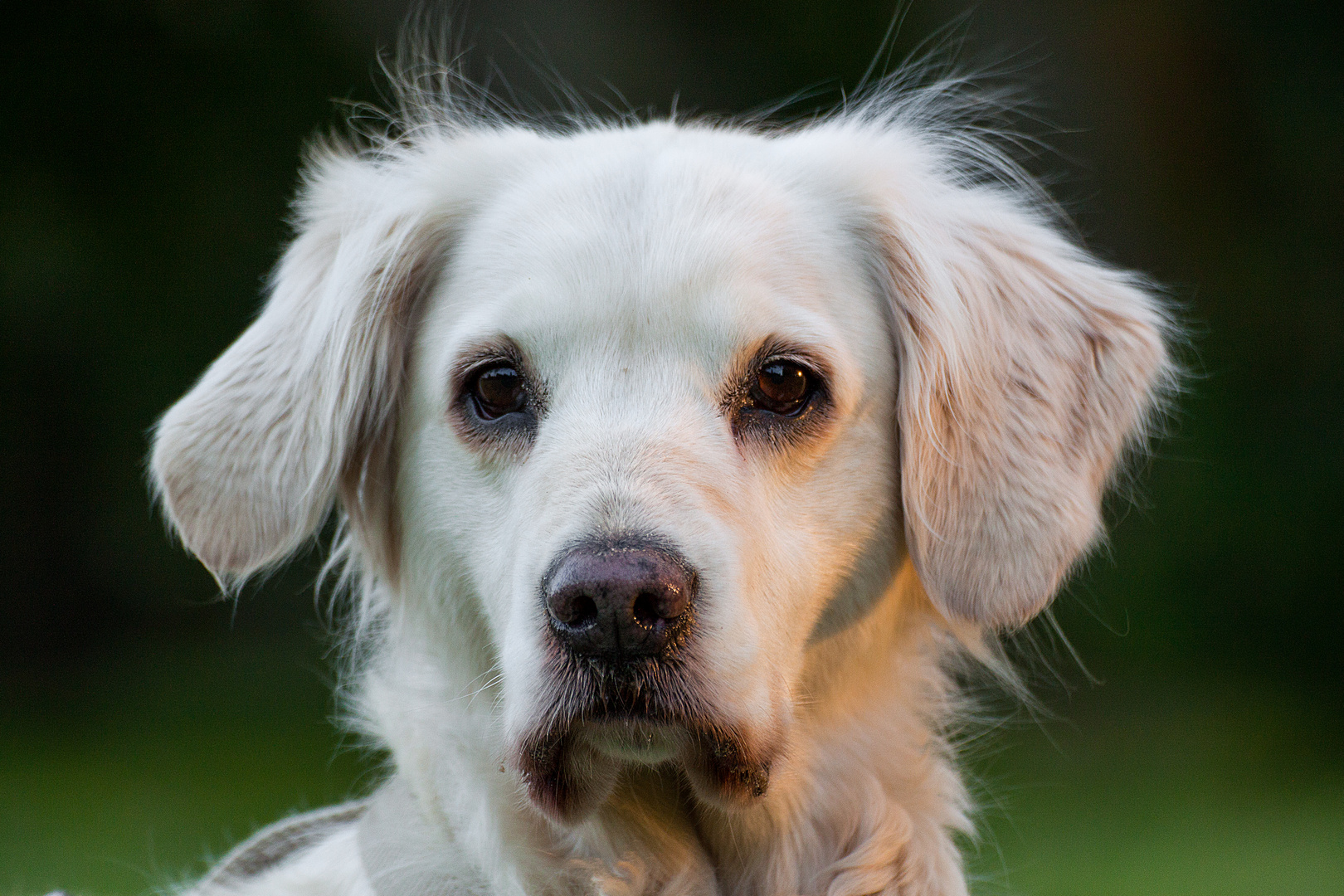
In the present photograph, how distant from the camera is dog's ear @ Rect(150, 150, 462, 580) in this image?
10.7 feet

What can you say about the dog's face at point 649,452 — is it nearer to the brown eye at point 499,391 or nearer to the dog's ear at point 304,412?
the brown eye at point 499,391

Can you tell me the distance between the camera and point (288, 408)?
3.33m

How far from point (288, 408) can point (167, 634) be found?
354 inches

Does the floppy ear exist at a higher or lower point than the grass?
higher

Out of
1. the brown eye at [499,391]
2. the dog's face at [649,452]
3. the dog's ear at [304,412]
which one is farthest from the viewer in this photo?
the dog's ear at [304,412]

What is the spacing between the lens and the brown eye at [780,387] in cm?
296

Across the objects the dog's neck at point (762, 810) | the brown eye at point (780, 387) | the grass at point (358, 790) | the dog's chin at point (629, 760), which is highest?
the brown eye at point (780, 387)

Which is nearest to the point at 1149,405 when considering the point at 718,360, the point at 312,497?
the point at 718,360

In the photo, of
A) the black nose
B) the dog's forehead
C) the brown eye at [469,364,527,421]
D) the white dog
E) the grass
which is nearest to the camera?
the black nose

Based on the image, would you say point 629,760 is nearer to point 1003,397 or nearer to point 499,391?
point 499,391

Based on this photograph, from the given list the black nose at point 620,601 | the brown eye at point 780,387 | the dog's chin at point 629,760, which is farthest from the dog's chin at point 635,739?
the brown eye at point 780,387

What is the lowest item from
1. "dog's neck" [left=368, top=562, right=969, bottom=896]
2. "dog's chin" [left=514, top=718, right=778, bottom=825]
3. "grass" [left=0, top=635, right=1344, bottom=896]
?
"grass" [left=0, top=635, right=1344, bottom=896]

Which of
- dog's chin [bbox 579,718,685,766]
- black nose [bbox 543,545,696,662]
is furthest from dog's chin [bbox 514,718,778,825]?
black nose [bbox 543,545,696,662]

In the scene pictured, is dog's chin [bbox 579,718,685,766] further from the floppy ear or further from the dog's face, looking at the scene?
the floppy ear
